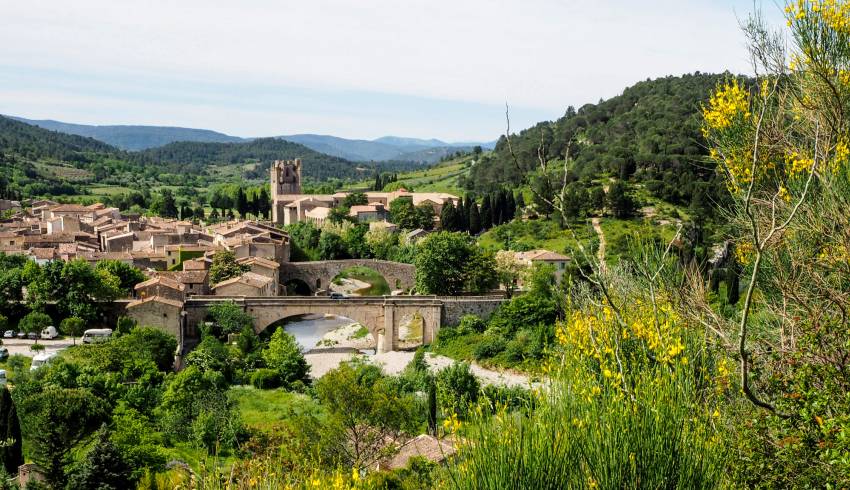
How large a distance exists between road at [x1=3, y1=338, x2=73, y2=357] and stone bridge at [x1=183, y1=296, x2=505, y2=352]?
575 centimetres

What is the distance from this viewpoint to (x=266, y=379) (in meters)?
30.9

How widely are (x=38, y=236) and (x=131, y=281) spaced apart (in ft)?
48.1

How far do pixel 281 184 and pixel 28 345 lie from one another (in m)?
47.2

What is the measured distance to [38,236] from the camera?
4909cm

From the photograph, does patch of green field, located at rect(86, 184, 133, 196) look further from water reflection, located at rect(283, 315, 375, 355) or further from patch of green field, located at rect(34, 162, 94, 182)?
water reflection, located at rect(283, 315, 375, 355)

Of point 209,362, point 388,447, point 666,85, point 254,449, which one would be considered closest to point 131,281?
point 209,362

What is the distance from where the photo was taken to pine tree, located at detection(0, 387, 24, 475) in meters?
19.0

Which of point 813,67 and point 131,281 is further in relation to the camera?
point 131,281

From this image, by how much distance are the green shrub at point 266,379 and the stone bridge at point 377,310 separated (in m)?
5.96

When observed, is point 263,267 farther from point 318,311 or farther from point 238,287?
point 318,311

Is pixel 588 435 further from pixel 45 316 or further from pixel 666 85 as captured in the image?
pixel 666 85

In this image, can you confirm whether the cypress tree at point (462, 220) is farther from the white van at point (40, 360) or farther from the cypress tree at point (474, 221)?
the white van at point (40, 360)

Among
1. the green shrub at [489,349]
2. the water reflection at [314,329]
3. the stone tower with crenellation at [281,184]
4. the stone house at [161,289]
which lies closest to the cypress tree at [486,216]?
the water reflection at [314,329]

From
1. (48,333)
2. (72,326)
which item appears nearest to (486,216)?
(72,326)
